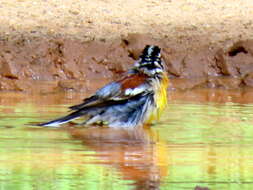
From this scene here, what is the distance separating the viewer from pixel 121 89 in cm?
937

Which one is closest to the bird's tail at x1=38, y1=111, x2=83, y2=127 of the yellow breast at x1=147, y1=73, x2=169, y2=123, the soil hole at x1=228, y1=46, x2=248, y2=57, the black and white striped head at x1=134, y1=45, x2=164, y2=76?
the yellow breast at x1=147, y1=73, x2=169, y2=123

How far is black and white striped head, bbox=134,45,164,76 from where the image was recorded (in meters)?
9.58

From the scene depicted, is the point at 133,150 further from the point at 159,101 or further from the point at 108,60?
the point at 108,60

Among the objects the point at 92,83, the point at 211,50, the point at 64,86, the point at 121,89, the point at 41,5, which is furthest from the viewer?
the point at 41,5

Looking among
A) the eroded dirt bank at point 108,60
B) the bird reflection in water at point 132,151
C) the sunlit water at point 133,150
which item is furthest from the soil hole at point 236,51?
the bird reflection in water at point 132,151

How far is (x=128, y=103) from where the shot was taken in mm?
9492

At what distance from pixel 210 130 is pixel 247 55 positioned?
4623 millimetres

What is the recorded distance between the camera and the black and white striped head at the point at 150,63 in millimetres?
9578

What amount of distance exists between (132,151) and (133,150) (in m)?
0.06

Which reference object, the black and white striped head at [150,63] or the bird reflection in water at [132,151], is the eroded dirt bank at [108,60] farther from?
Answer: the bird reflection in water at [132,151]

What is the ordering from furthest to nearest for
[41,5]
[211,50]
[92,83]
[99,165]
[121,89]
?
[41,5] < [211,50] < [92,83] < [121,89] < [99,165]

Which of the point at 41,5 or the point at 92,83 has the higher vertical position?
the point at 41,5

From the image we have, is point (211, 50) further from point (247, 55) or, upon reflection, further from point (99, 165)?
point (99, 165)

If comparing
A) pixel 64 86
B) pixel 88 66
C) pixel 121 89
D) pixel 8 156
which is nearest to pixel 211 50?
pixel 88 66
